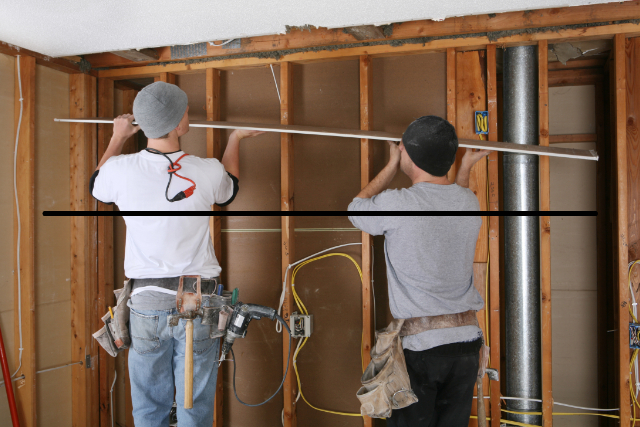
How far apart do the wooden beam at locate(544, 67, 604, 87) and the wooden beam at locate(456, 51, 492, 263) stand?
879 millimetres

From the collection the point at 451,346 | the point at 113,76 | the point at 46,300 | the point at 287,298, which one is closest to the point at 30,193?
the point at 46,300

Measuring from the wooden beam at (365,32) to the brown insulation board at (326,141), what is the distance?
0.81 feet

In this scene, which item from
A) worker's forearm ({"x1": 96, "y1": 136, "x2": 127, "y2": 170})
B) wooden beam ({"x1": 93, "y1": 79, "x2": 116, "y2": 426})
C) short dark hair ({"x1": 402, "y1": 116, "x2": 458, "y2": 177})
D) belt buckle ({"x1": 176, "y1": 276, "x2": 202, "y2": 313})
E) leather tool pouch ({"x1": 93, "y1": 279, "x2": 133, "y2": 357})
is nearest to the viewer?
short dark hair ({"x1": 402, "y1": 116, "x2": 458, "y2": 177})

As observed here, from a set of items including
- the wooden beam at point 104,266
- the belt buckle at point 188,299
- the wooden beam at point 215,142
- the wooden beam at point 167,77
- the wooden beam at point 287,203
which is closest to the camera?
the belt buckle at point 188,299

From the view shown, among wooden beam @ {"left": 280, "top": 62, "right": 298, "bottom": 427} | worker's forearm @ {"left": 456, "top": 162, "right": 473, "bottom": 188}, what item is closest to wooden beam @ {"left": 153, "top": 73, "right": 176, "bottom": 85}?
wooden beam @ {"left": 280, "top": 62, "right": 298, "bottom": 427}

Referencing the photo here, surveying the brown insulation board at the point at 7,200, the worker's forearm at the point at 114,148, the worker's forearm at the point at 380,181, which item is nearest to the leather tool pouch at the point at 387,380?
the worker's forearm at the point at 380,181

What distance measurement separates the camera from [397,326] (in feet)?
5.90

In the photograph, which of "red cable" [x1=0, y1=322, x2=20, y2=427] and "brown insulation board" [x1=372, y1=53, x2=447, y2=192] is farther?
"brown insulation board" [x1=372, y1=53, x2=447, y2=192]

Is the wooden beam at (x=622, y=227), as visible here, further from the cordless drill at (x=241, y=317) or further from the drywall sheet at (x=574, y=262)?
the cordless drill at (x=241, y=317)

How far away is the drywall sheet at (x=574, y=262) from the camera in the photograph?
2.85 m

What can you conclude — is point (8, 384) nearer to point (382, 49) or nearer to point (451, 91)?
point (382, 49)

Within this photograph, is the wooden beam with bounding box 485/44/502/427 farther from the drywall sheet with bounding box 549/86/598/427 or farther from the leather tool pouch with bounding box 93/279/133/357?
the leather tool pouch with bounding box 93/279/133/357

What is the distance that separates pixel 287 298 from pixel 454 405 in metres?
1.08

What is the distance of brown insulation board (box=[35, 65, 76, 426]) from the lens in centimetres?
249
